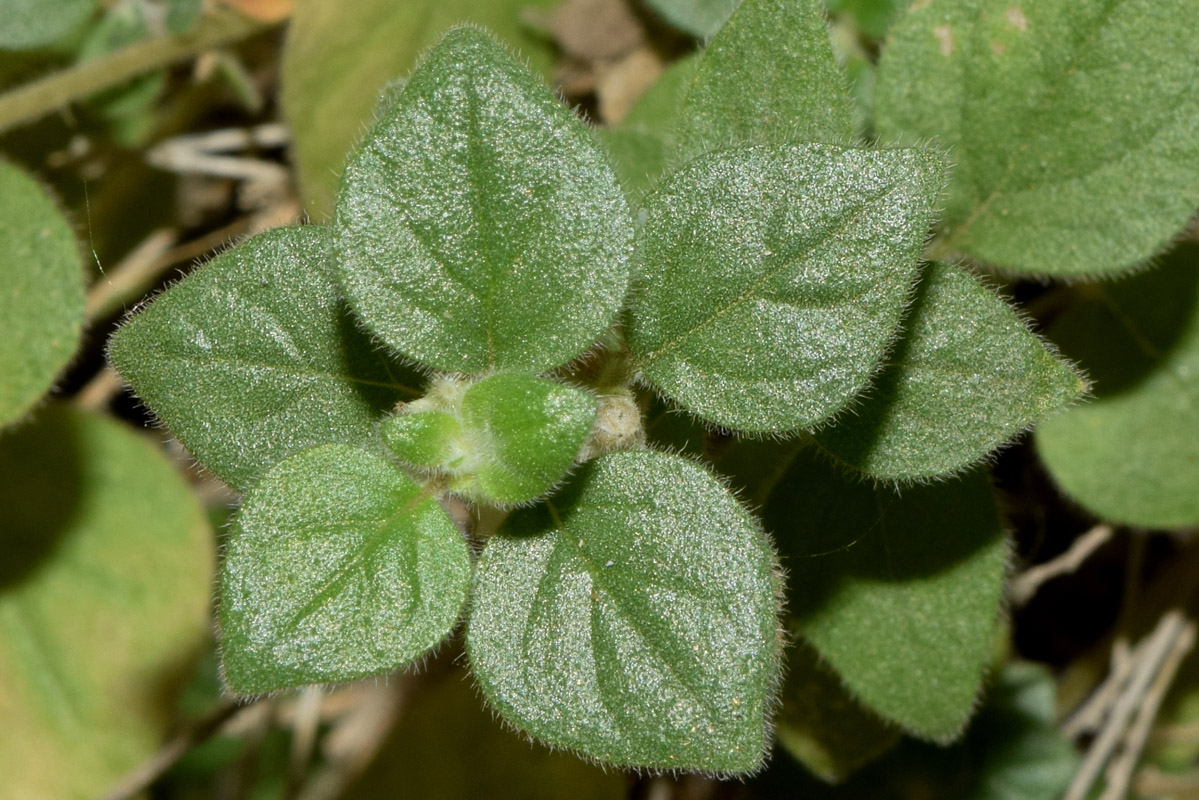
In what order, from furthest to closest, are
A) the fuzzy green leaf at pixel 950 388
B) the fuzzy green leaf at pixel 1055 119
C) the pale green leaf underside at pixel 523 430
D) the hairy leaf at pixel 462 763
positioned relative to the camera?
the hairy leaf at pixel 462 763 < the fuzzy green leaf at pixel 1055 119 < the fuzzy green leaf at pixel 950 388 < the pale green leaf underside at pixel 523 430

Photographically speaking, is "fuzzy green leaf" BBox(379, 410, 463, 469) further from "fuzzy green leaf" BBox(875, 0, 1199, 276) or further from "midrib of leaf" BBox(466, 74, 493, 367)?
"fuzzy green leaf" BBox(875, 0, 1199, 276)

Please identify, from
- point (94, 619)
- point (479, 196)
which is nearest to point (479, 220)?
point (479, 196)

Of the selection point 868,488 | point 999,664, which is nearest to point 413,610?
point 868,488

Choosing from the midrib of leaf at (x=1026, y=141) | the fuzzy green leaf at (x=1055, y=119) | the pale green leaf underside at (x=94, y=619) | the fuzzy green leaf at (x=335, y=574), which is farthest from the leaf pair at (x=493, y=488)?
the pale green leaf underside at (x=94, y=619)

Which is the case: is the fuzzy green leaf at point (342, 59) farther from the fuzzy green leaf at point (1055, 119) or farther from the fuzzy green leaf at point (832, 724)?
the fuzzy green leaf at point (832, 724)

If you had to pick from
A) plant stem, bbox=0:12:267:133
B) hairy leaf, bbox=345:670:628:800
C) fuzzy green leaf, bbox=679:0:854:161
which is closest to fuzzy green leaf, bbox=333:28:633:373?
fuzzy green leaf, bbox=679:0:854:161

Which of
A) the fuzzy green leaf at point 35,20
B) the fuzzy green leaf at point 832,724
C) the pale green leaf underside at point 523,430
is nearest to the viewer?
the pale green leaf underside at point 523,430

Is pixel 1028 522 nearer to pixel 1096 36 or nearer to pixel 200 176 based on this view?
pixel 1096 36
